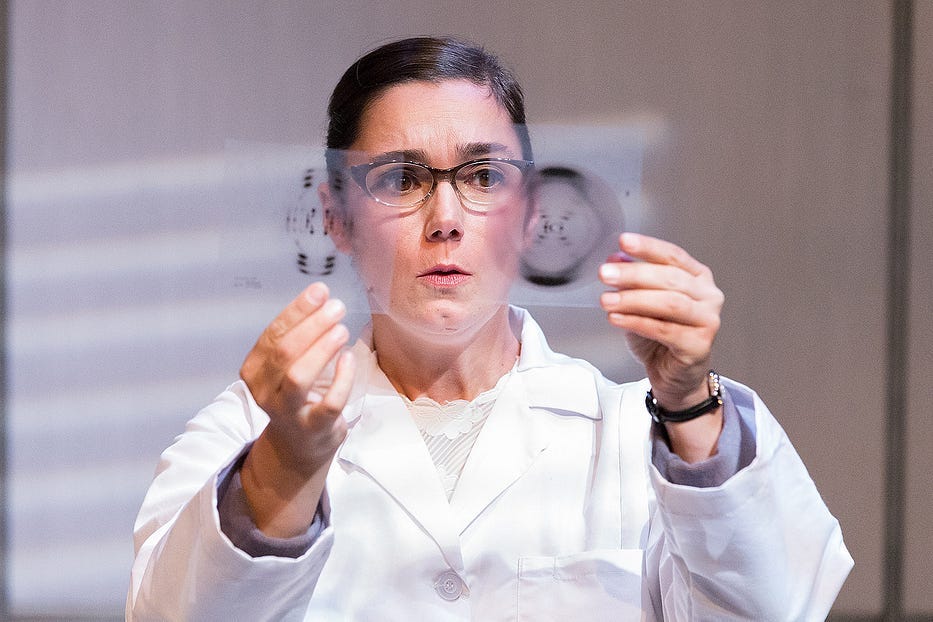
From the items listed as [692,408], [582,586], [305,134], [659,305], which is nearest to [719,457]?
[692,408]

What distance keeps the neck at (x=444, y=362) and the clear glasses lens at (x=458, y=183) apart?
159 mm

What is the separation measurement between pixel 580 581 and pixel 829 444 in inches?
30.8

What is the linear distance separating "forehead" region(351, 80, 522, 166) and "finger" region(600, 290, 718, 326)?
0.82ft

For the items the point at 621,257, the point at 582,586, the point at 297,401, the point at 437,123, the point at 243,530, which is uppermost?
the point at 437,123

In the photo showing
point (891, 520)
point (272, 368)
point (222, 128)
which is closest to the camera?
point (272, 368)

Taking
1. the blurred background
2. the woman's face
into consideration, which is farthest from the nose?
the blurred background

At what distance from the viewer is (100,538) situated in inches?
57.1

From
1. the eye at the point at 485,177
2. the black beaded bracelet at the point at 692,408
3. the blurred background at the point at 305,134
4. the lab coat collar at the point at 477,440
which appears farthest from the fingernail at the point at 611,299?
the blurred background at the point at 305,134

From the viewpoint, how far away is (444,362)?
96 centimetres

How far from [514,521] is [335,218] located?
349 millimetres

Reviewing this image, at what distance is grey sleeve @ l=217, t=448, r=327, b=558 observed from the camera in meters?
0.70

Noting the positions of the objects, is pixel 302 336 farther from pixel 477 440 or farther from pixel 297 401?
pixel 477 440

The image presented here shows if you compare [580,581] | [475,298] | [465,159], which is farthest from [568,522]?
[465,159]

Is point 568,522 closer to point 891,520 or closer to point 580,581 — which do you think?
point 580,581
